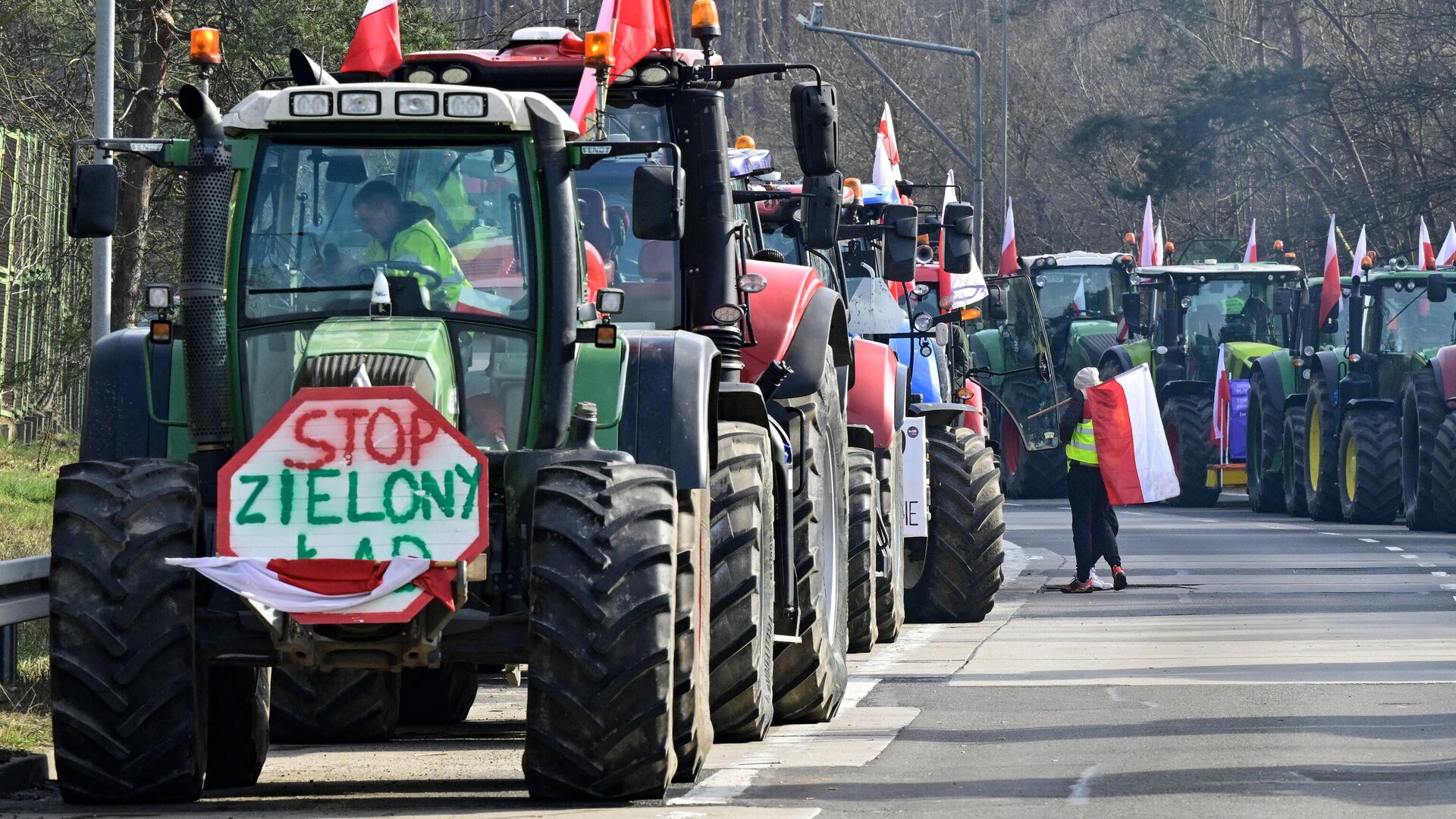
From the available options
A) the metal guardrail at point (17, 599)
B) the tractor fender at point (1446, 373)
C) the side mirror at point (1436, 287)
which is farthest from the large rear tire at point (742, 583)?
the side mirror at point (1436, 287)

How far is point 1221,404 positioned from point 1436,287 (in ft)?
16.8

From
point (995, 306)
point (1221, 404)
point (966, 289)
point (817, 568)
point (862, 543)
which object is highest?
point (966, 289)

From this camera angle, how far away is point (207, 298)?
8.92 metres

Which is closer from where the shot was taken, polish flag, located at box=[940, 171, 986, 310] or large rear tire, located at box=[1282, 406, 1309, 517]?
polish flag, located at box=[940, 171, 986, 310]

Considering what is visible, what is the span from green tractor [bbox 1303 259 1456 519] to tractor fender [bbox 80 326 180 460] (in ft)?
63.9

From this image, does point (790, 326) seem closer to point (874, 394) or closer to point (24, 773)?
point (874, 394)

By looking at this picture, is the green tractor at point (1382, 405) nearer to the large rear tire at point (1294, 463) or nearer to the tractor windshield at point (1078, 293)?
the large rear tire at point (1294, 463)

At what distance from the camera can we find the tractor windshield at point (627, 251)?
1082 cm

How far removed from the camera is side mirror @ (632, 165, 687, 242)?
29.2 feet

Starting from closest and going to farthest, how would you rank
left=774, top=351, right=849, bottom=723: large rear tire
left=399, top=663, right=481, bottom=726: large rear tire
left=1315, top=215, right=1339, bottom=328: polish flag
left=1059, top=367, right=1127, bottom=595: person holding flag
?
1. left=774, top=351, right=849, bottom=723: large rear tire
2. left=399, top=663, right=481, bottom=726: large rear tire
3. left=1059, top=367, right=1127, bottom=595: person holding flag
4. left=1315, top=215, right=1339, bottom=328: polish flag

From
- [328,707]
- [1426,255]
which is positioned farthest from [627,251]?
[1426,255]

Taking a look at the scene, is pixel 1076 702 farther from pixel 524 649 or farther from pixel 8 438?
pixel 8 438

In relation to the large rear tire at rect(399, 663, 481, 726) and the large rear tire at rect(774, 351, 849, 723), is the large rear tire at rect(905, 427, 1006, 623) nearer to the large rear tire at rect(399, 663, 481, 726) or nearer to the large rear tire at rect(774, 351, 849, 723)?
the large rear tire at rect(774, 351, 849, 723)

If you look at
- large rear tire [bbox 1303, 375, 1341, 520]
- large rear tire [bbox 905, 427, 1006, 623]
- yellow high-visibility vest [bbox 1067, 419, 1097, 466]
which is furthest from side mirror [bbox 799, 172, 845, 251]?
large rear tire [bbox 1303, 375, 1341, 520]
